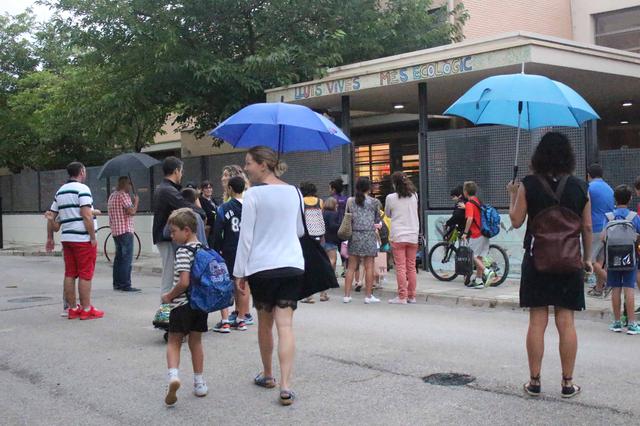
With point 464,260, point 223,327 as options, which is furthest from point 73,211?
point 464,260

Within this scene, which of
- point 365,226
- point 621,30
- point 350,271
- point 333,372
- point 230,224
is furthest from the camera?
point 621,30

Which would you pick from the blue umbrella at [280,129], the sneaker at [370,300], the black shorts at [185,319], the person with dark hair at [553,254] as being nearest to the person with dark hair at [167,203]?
the blue umbrella at [280,129]

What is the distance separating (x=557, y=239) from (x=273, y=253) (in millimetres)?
2042

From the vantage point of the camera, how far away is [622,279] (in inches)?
298

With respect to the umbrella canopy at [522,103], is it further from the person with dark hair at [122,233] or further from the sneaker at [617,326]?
the person with dark hair at [122,233]

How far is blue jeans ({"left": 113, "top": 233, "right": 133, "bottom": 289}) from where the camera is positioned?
1192 cm

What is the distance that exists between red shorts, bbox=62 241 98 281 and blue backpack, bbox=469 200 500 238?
5.89 meters

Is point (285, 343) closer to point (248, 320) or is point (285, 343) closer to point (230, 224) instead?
point (230, 224)

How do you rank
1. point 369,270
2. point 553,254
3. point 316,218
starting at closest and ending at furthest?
1. point 553,254
2. point 316,218
3. point 369,270

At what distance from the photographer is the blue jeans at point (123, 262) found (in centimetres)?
1192

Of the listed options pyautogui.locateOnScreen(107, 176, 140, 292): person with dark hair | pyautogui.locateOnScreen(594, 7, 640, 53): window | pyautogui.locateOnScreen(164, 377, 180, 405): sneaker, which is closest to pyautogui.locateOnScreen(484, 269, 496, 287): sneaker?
pyautogui.locateOnScreen(107, 176, 140, 292): person with dark hair

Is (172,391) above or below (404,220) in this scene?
below

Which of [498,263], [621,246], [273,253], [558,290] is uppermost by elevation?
[273,253]

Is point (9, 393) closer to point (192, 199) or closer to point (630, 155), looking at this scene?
point (192, 199)
